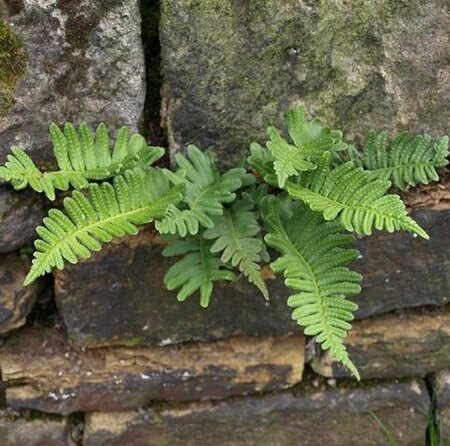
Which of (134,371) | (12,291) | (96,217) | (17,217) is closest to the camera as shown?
(96,217)

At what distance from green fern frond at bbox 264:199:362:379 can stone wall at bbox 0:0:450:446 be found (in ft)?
1.02

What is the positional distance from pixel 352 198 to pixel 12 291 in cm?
104

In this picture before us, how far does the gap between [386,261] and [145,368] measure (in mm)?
837

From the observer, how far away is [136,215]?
5.99 ft

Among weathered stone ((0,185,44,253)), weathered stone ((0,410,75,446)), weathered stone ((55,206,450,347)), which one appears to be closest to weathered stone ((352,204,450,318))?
weathered stone ((55,206,450,347))

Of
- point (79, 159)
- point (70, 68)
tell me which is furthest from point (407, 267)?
point (70, 68)

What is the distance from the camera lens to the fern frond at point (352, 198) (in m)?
1.74

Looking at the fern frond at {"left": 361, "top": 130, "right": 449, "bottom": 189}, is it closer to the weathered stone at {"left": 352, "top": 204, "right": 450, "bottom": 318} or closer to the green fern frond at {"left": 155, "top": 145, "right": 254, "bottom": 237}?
the weathered stone at {"left": 352, "top": 204, "right": 450, "bottom": 318}

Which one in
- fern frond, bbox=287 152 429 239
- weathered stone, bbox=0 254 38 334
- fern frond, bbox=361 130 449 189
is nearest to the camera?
fern frond, bbox=287 152 429 239

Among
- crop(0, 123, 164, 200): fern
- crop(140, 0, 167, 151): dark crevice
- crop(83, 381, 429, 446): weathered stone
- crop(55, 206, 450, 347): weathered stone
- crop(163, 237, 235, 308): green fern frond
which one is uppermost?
crop(140, 0, 167, 151): dark crevice

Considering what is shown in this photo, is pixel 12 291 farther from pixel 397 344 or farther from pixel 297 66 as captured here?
pixel 397 344

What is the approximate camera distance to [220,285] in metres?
2.24

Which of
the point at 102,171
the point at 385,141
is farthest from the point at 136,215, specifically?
the point at 385,141

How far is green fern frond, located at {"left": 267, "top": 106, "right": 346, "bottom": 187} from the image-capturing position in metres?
1.84
